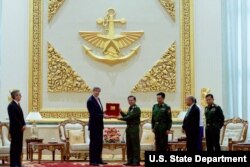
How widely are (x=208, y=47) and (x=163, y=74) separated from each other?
121 cm

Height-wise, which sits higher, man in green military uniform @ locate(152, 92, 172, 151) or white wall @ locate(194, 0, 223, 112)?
white wall @ locate(194, 0, 223, 112)

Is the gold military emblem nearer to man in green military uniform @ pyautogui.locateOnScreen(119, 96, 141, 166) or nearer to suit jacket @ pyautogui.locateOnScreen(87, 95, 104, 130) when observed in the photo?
man in green military uniform @ pyautogui.locateOnScreen(119, 96, 141, 166)

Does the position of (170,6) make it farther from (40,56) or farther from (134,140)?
(134,140)

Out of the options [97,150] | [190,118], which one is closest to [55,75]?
[97,150]

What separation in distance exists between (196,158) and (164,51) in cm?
844

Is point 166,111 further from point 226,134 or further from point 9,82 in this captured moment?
point 9,82

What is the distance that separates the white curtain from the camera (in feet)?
39.1

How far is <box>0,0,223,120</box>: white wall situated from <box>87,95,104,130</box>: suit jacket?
10.7 ft

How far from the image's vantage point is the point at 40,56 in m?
11.9

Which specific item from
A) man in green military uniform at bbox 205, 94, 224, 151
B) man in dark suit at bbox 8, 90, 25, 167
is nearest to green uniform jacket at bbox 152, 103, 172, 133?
man in green military uniform at bbox 205, 94, 224, 151

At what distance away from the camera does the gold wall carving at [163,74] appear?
11977 mm

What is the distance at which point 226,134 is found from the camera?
11.0 metres

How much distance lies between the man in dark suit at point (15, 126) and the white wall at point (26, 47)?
3.66 metres

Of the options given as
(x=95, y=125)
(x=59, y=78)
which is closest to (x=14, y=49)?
(x=59, y=78)
